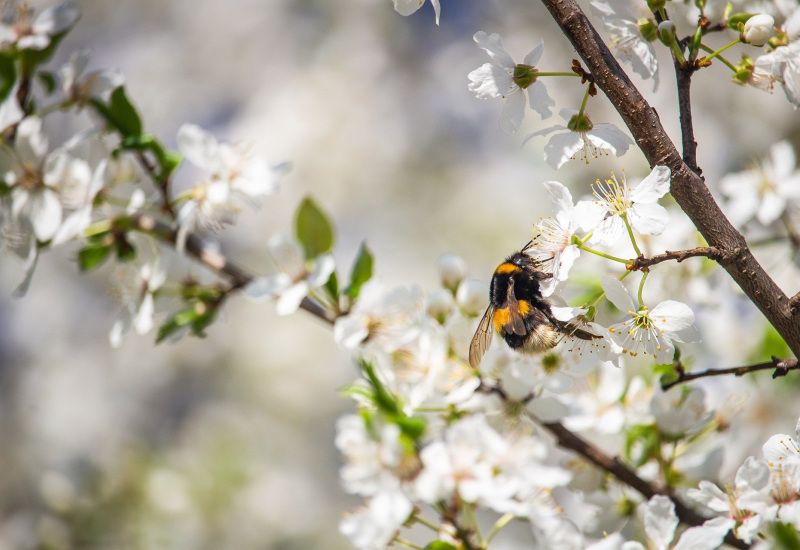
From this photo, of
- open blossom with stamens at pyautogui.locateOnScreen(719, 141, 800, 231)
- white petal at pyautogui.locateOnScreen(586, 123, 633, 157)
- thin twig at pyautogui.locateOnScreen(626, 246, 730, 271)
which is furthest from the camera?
open blossom with stamens at pyautogui.locateOnScreen(719, 141, 800, 231)

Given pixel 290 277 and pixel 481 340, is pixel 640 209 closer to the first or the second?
pixel 481 340

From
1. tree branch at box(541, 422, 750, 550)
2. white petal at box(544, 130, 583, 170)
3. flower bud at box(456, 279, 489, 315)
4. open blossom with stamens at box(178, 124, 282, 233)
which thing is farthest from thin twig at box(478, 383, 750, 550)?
open blossom with stamens at box(178, 124, 282, 233)

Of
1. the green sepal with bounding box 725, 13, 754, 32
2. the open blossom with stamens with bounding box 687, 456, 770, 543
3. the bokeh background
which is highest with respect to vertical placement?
the green sepal with bounding box 725, 13, 754, 32

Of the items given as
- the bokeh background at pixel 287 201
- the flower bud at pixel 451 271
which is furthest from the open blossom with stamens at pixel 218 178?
the bokeh background at pixel 287 201

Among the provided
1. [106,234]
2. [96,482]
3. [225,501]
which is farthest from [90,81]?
[225,501]

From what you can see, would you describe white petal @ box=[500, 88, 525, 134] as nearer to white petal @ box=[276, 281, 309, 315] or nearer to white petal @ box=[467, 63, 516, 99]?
white petal @ box=[467, 63, 516, 99]

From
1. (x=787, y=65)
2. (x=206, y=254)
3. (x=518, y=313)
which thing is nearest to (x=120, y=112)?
(x=206, y=254)

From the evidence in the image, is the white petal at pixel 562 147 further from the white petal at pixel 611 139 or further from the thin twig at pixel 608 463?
the thin twig at pixel 608 463
